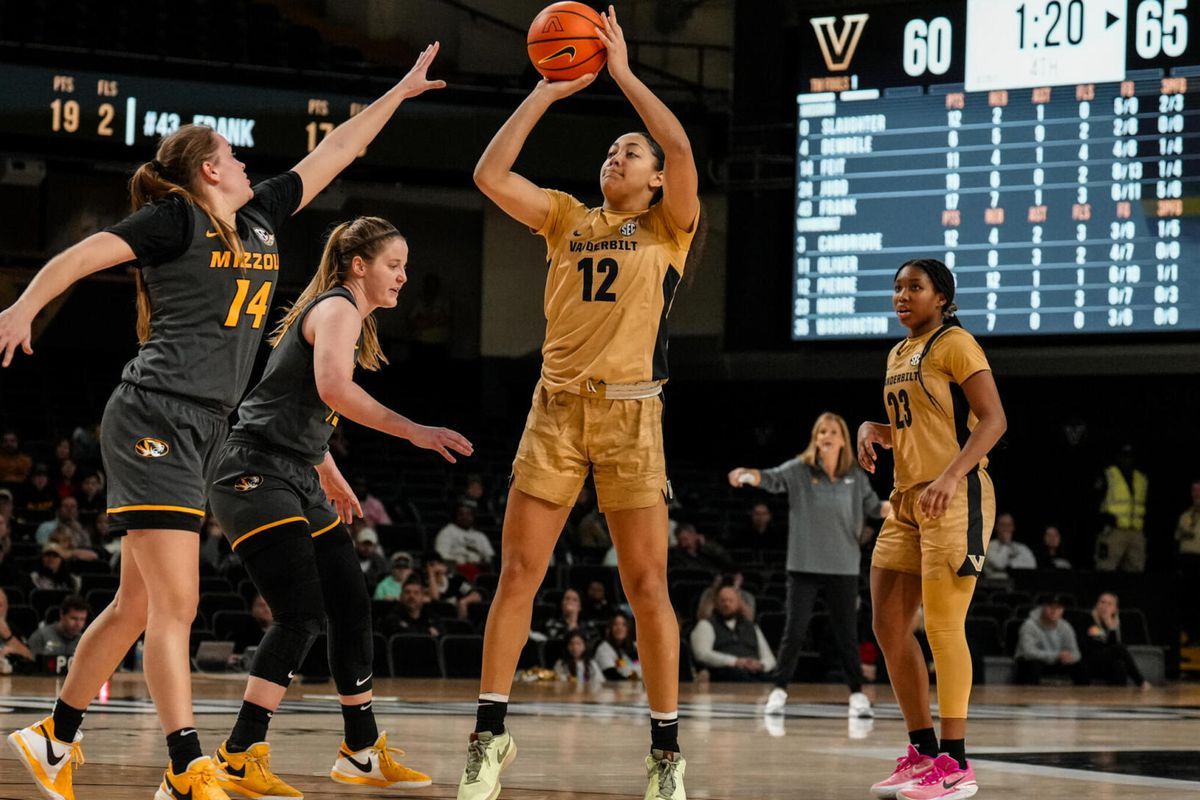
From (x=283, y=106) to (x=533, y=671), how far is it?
6.64 m

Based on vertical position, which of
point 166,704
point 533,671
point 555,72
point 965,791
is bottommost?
point 533,671

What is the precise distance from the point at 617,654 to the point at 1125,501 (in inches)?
314

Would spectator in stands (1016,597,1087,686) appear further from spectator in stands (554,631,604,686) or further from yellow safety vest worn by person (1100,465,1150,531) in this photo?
yellow safety vest worn by person (1100,465,1150,531)

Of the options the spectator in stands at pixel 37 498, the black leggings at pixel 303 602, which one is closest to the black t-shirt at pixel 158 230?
the black leggings at pixel 303 602

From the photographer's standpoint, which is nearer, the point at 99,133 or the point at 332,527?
the point at 332,527

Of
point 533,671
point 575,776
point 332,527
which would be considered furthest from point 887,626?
point 533,671

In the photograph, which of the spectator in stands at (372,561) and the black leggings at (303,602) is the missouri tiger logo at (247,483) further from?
the spectator in stands at (372,561)

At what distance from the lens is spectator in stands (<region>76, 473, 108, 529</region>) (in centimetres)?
1495

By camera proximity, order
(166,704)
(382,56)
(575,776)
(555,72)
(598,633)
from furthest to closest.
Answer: (382,56) < (598,633) < (575,776) < (555,72) < (166,704)

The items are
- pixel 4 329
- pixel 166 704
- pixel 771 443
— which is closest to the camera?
pixel 4 329

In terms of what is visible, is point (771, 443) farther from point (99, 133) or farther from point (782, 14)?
point (99, 133)

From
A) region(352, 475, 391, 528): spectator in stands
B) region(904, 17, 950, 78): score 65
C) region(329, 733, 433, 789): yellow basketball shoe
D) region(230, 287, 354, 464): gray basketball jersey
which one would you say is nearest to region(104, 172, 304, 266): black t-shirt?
region(230, 287, 354, 464): gray basketball jersey

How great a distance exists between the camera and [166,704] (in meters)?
4.27

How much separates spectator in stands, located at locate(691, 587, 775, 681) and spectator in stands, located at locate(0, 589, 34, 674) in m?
5.05
